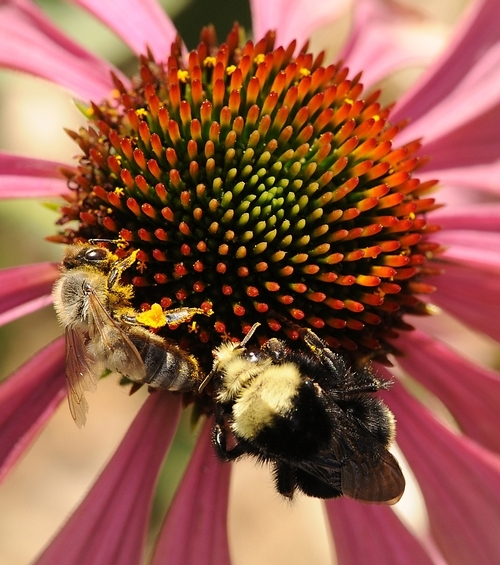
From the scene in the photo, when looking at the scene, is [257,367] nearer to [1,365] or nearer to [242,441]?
[242,441]

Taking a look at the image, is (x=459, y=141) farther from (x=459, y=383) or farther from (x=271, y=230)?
(x=271, y=230)

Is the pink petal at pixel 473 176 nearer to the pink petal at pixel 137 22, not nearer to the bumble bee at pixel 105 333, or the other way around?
the pink petal at pixel 137 22

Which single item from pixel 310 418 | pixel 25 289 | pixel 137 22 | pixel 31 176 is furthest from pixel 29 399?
pixel 137 22

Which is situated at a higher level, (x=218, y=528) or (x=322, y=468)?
(x=322, y=468)

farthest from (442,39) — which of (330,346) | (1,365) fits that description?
(1,365)

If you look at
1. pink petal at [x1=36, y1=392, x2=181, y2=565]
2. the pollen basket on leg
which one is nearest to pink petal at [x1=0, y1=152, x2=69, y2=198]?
the pollen basket on leg

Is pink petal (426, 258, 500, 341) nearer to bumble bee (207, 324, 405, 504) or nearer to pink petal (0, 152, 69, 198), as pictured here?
bumble bee (207, 324, 405, 504)
